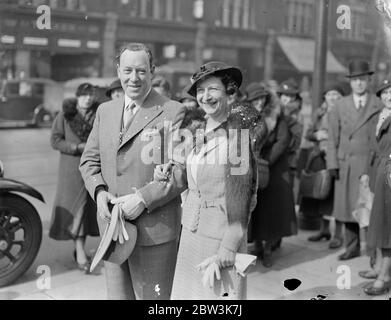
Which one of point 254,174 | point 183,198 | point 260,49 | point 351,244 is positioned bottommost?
point 351,244

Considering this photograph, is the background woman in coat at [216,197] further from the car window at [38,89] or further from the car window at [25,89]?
the car window at [38,89]

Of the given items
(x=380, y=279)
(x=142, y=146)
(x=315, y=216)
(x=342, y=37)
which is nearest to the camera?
(x=142, y=146)

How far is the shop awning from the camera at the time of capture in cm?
1639

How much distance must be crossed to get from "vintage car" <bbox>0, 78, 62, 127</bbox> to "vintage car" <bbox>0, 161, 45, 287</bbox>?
30.4 feet

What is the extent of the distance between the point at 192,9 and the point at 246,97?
14712 millimetres

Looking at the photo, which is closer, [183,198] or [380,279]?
[183,198]

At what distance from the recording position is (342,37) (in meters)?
13.3

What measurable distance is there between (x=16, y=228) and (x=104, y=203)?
1627mm

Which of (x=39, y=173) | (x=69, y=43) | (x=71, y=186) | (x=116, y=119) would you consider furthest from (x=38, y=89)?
(x=116, y=119)

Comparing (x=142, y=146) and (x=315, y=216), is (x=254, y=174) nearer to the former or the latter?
(x=142, y=146)

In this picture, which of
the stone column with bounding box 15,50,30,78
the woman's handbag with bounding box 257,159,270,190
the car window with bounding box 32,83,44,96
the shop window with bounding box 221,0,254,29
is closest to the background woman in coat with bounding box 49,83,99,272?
the woman's handbag with bounding box 257,159,270,190

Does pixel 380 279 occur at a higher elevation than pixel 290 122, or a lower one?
lower

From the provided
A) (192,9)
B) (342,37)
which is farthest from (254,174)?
(192,9)

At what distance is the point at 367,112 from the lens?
431 centimetres
